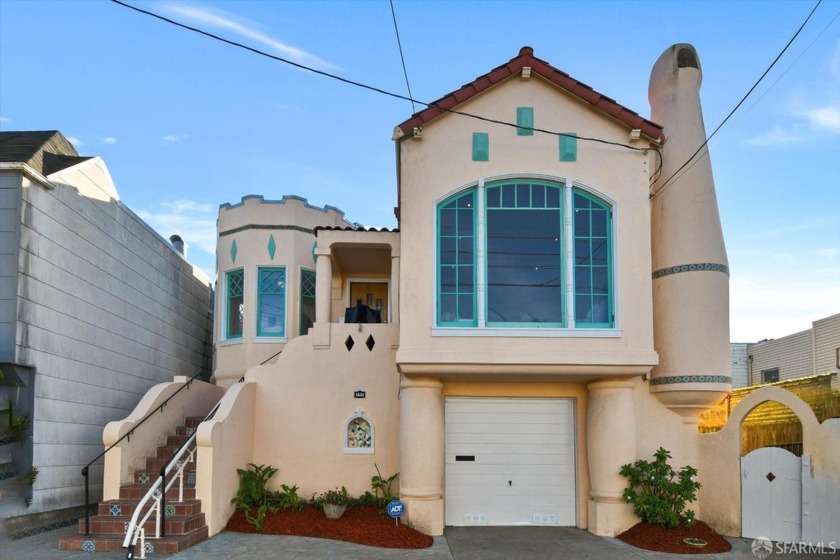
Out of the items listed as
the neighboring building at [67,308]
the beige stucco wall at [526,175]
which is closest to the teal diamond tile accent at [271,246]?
the neighboring building at [67,308]

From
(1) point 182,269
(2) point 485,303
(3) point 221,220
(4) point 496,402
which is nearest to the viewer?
(2) point 485,303

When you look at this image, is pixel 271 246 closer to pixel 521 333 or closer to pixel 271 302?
pixel 271 302

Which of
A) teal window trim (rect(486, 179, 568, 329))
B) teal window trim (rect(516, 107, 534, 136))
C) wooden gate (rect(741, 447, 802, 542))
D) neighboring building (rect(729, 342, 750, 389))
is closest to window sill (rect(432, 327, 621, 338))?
teal window trim (rect(486, 179, 568, 329))

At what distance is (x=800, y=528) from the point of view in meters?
10.4

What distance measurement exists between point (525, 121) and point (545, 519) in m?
6.53

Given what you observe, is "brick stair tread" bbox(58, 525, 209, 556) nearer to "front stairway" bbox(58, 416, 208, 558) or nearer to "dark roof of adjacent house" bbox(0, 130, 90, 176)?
"front stairway" bbox(58, 416, 208, 558)

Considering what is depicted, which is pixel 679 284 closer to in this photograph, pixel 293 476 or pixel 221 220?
pixel 293 476

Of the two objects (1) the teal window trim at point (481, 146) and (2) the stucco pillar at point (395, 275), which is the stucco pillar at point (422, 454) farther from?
(1) the teal window trim at point (481, 146)

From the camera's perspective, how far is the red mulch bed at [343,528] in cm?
1033

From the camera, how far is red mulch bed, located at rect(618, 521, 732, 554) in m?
10.3

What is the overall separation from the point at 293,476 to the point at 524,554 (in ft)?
14.0

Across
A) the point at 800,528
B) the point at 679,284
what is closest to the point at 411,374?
the point at 679,284

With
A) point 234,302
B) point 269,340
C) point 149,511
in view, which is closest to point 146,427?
point 149,511

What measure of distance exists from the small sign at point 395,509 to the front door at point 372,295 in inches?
219
